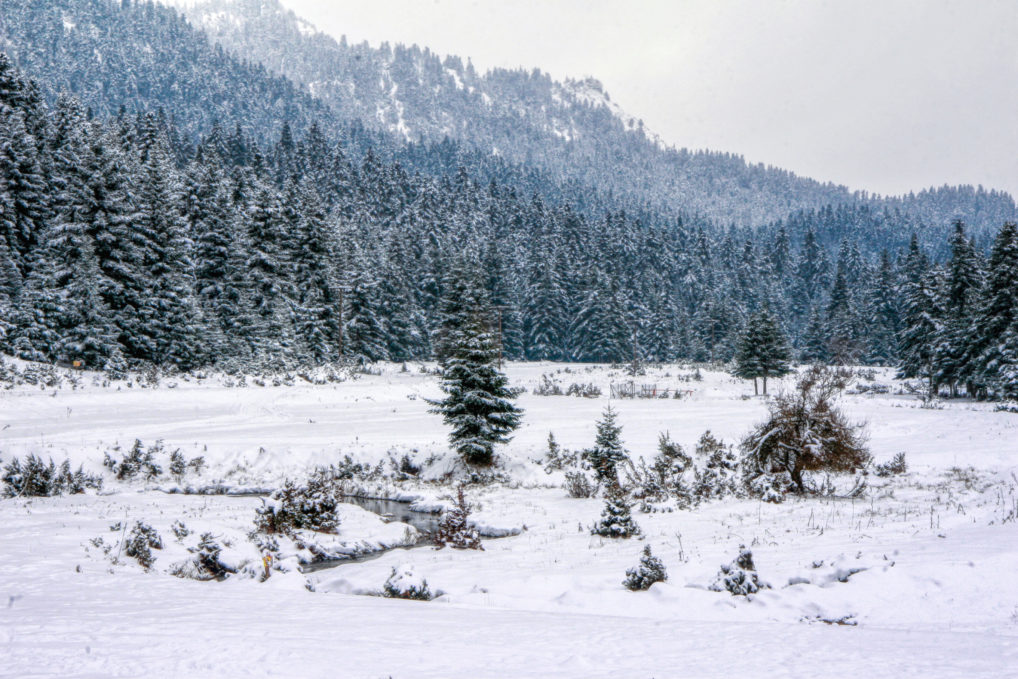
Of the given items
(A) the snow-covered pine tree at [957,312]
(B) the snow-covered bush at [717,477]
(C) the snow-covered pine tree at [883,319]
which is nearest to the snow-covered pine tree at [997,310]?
(A) the snow-covered pine tree at [957,312]

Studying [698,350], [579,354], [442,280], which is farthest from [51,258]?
[698,350]

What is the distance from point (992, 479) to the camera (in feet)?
50.5

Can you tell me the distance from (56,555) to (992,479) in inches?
781

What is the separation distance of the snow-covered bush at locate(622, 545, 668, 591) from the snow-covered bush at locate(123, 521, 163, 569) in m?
7.60

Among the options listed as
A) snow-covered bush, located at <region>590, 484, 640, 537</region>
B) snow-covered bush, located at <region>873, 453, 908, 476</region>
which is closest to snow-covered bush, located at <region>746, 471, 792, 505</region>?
snow-covered bush, located at <region>873, 453, 908, 476</region>

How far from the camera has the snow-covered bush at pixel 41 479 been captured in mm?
15992

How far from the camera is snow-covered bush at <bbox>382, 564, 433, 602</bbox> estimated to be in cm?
919

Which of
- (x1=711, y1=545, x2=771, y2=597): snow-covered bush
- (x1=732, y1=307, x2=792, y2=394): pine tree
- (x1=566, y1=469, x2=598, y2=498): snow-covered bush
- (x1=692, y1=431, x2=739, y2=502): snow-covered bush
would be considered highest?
(x1=732, y1=307, x2=792, y2=394): pine tree

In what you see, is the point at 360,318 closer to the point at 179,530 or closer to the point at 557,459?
the point at 557,459

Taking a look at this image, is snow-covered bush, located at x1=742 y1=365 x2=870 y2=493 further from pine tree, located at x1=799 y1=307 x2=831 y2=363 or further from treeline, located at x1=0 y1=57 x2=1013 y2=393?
pine tree, located at x1=799 y1=307 x2=831 y2=363

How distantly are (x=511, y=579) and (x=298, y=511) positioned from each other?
23.1 ft

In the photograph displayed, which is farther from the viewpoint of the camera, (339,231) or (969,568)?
(339,231)

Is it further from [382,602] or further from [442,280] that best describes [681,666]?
[442,280]

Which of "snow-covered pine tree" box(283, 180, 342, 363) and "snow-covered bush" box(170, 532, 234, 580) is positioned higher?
"snow-covered pine tree" box(283, 180, 342, 363)
